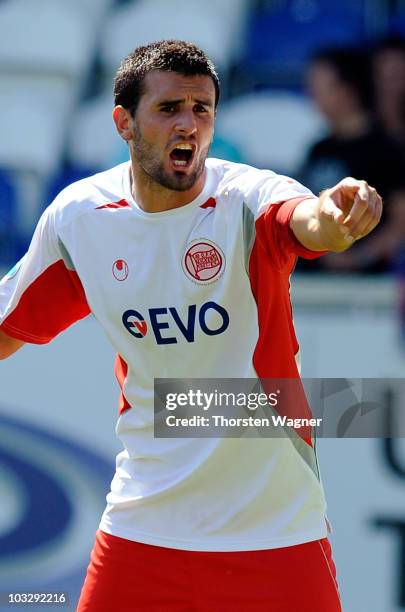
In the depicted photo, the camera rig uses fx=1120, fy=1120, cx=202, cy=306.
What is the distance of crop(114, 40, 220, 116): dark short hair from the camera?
112 inches

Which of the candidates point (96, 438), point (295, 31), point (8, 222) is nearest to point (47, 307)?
point (96, 438)

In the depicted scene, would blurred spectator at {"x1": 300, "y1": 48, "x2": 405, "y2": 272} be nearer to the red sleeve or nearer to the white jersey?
the white jersey

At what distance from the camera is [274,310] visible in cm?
284

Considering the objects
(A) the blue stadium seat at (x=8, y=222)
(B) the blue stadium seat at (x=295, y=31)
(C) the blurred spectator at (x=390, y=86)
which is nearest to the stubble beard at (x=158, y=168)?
(A) the blue stadium seat at (x=8, y=222)

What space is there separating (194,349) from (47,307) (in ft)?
1.78

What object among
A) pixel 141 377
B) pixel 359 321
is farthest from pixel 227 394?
pixel 359 321

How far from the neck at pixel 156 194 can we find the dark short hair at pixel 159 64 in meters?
0.18

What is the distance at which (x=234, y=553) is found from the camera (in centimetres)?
283

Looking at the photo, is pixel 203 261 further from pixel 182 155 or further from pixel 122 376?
pixel 122 376

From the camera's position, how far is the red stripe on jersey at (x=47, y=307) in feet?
10.2

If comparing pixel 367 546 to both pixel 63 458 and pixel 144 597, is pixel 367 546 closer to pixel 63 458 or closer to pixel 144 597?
pixel 63 458

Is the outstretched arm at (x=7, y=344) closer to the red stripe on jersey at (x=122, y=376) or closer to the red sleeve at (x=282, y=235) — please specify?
the red stripe on jersey at (x=122, y=376)

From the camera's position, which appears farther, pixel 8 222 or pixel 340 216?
pixel 8 222

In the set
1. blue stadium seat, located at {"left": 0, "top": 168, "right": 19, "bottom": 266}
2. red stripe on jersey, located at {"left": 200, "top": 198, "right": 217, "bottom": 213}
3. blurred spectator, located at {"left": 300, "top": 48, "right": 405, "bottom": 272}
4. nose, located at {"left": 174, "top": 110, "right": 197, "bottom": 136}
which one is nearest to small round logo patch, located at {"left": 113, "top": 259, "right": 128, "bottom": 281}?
red stripe on jersey, located at {"left": 200, "top": 198, "right": 217, "bottom": 213}
